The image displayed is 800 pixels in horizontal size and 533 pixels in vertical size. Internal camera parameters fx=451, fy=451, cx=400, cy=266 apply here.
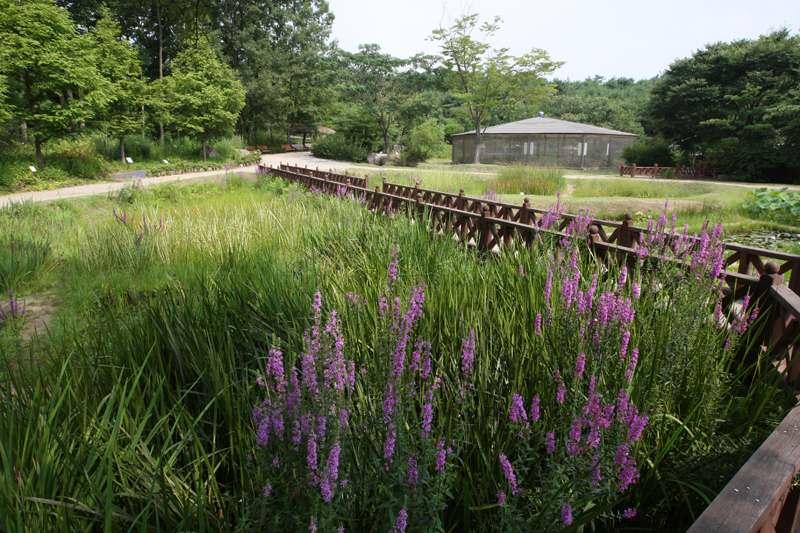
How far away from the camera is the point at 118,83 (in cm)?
2073

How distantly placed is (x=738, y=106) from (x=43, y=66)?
3584 cm

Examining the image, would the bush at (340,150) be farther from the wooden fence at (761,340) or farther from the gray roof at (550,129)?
the wooden fence at (761,340)

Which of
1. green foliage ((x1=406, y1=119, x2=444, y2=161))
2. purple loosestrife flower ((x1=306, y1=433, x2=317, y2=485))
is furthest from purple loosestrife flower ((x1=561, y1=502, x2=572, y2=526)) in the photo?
green foliage ((x1=406, y1=119, x2=444, y2=161))

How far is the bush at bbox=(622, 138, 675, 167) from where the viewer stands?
3158 centimetres

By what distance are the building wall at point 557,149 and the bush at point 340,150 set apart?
9.03 metres

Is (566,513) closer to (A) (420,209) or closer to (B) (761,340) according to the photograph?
(B) (761,340)

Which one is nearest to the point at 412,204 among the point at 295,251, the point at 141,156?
the point at 295,251

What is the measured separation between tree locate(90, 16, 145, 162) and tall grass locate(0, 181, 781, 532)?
21159 millimetres

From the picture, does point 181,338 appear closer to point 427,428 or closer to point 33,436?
point 33,436

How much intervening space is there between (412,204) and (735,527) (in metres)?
5.02

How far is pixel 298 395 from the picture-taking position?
55.9 inches

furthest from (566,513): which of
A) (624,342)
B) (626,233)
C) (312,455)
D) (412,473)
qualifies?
(626,233)

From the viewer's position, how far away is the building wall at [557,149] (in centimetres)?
3297

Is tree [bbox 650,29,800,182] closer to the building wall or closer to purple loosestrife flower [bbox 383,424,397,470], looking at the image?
the building wall
